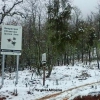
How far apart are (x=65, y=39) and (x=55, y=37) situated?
3.45 ft

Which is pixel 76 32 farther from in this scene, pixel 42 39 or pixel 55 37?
pixel 42 39

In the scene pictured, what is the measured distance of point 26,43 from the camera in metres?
47.1

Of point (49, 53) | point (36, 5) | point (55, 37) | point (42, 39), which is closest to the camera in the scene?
point (55, 37)

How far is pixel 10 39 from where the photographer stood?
1736cm

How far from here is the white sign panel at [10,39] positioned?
17.3 meters

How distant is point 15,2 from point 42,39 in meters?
5.23

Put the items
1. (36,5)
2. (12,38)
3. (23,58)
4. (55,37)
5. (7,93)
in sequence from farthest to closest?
(23,58) → (36,5) → (55,37) → (12,38) → (7,93)

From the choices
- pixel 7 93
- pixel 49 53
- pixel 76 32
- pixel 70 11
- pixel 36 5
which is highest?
pixel 36 5

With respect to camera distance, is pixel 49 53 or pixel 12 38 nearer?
pixel 12 38

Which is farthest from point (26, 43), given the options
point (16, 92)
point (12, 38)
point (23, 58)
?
point (16, 92)

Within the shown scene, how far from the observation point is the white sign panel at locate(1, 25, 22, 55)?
17.3m

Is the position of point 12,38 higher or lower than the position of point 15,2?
lower

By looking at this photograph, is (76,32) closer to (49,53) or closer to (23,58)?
(49,53)

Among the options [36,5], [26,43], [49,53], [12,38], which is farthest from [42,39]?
[26,43]
